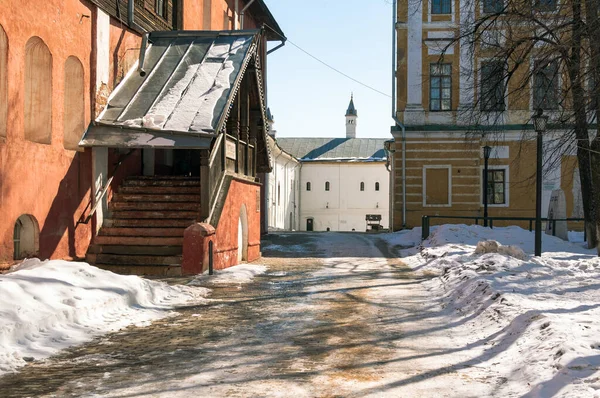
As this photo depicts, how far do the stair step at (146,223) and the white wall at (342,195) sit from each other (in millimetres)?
54004

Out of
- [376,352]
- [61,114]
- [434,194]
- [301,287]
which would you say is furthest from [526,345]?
[434,194]

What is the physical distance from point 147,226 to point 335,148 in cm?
5937

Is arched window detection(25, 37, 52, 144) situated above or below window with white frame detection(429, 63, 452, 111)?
below

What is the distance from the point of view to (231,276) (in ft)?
39.2

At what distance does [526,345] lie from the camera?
5957 mm

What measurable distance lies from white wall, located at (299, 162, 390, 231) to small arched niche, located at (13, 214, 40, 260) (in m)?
56.3

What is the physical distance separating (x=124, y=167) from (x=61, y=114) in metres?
2.71

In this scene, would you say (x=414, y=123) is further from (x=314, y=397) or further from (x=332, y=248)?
(x=314, y=397)

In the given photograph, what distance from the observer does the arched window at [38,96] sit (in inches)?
443

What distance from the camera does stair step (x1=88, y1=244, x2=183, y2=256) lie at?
12.1 m

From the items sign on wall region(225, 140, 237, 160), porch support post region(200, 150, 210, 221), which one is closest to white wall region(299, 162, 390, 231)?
sign on wall region(225, 140, 237, 160)

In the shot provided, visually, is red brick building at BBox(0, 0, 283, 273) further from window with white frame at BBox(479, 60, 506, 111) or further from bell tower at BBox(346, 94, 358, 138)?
bell tower at BBox(346, 94, 358, 138)

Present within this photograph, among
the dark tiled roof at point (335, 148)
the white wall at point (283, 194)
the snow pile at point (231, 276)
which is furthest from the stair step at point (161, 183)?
the dark tiled roof at point (335, 148)

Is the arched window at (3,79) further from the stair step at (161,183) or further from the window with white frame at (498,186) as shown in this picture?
the window with white frame at (498,186)
